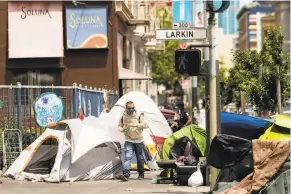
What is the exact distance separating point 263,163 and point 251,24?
15205 cm

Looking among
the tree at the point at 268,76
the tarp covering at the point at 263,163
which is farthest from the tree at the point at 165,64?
the tarp covering at the point at 263,163

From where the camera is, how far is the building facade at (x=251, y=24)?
152 metres

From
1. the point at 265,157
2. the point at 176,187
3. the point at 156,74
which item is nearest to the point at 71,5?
the point at 176,187

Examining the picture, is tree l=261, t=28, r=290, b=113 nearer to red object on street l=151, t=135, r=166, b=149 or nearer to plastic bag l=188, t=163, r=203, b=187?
red object on street l=151, t=135, r=166, b=149

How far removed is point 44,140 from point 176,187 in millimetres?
3432

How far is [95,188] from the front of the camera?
506 inches

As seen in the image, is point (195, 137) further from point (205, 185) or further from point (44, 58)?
point (44, 58)

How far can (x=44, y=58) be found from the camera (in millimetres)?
25109

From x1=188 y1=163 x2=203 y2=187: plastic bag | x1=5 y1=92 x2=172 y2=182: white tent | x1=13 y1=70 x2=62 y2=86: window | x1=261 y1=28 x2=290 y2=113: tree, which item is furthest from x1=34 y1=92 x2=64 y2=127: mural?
x1=13 y1=70 x2=62 y2=86: window

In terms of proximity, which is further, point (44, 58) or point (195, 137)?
point (44, 58)

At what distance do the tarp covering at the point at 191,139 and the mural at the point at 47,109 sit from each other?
3061mm

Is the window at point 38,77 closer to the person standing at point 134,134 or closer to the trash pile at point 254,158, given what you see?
the person standing at point 134,134

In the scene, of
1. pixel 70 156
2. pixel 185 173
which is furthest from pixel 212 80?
pixel 70 156

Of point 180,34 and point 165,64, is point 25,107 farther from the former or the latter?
point 165,64
